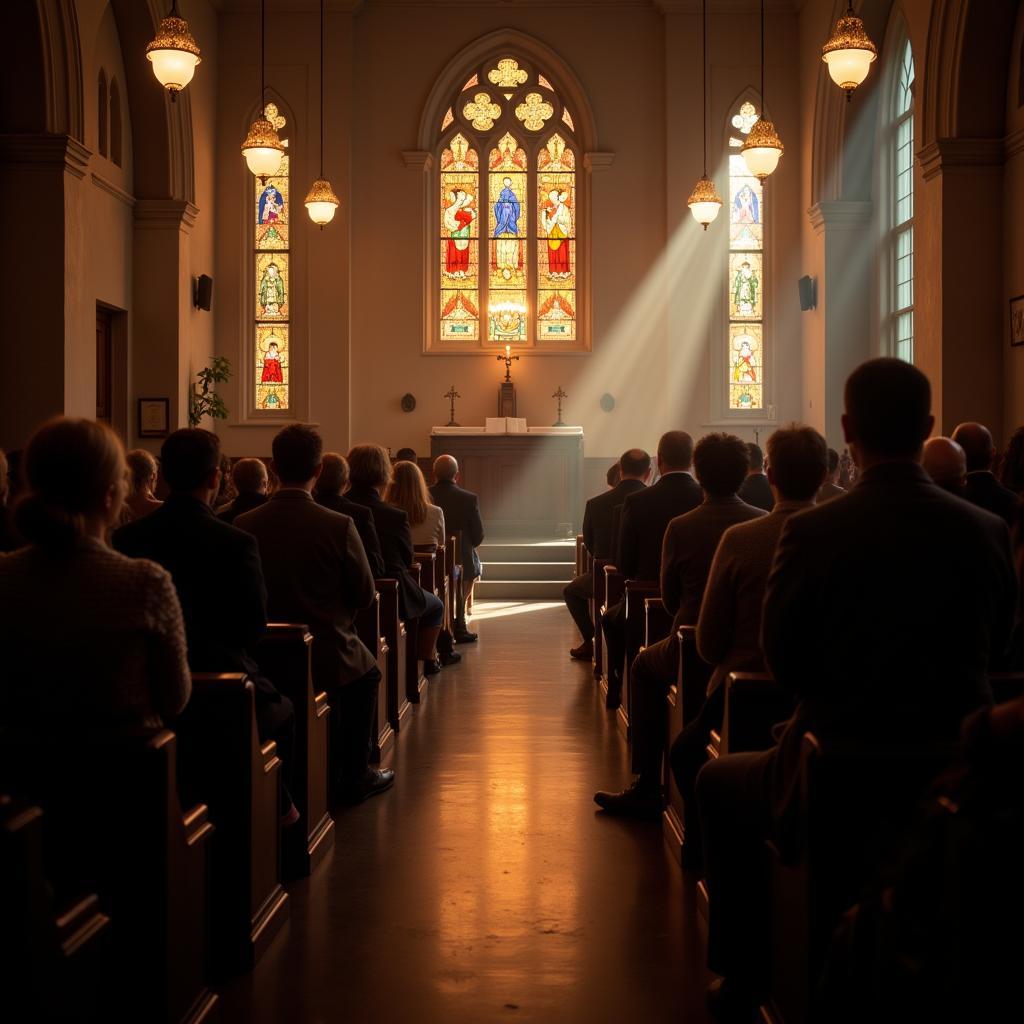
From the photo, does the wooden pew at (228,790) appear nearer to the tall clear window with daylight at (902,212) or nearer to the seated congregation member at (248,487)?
the seated congregation member at (248,487)

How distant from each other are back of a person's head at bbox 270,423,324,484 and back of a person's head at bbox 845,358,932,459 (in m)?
2.21

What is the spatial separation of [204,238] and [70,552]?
10.9 metres

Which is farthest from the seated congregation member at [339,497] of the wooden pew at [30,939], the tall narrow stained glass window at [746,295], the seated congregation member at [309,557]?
the tall narrow stained glass window at [746,295]

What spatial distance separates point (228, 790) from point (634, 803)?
5.92ft

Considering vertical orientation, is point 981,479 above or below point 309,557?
above

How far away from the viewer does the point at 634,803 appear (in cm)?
427

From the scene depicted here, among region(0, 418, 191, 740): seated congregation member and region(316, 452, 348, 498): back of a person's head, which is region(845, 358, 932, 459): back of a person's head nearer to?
region(0, 418, 191, 740): seated congregation member

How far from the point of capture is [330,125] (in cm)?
1283

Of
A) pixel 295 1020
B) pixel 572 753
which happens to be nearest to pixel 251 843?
pixel 295 1020

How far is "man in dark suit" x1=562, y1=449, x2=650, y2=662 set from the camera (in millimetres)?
6625

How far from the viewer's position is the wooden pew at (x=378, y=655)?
15.9 feet

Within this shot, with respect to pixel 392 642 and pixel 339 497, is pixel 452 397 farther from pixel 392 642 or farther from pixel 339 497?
pixel 339 497

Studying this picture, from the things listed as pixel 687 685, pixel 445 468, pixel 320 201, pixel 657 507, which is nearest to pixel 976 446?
pixel 657 507

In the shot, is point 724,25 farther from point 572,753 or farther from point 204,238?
point 572,753
